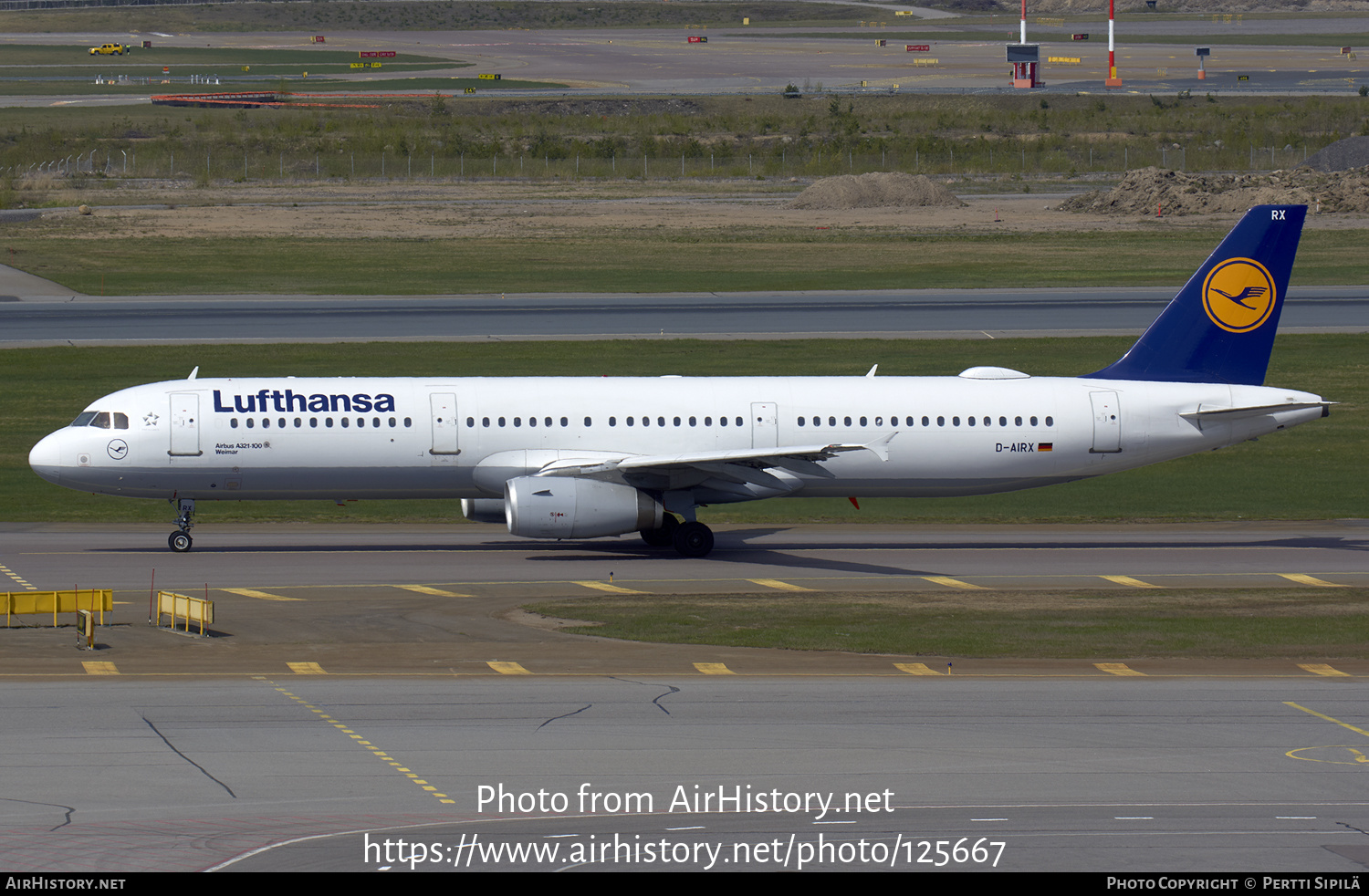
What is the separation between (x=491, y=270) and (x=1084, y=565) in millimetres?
57170

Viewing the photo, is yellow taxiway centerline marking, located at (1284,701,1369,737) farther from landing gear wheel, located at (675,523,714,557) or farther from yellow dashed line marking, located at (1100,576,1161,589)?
landing gear wheel, located at (675,523,714,557)

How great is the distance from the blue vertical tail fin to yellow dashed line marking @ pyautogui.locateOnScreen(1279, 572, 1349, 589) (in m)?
5.90

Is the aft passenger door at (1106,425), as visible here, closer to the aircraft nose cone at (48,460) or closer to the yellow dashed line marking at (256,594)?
the yellow dashed line marking at (256,594)

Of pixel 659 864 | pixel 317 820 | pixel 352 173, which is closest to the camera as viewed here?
pixel 659 864

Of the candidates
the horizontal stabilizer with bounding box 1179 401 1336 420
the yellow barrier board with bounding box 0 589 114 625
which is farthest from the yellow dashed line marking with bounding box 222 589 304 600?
the horizontal stabilizer with bounding box 1179 401 1336 420

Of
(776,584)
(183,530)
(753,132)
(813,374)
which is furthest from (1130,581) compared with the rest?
(753,132)

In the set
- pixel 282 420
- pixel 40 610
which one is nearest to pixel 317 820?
pixel 40 610

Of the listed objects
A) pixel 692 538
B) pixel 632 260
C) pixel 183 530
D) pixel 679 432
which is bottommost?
pixel 692 538

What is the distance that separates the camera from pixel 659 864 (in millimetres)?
18281

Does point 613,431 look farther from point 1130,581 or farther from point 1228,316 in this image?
point 1228,316

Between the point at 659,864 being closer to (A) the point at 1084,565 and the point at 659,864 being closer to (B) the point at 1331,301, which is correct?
(A) the point at 1084,565

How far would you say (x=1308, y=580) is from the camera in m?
36.6

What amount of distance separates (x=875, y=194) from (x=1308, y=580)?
Answer: 277ft

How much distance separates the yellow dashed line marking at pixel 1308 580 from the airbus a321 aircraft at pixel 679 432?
4456 millimetres
